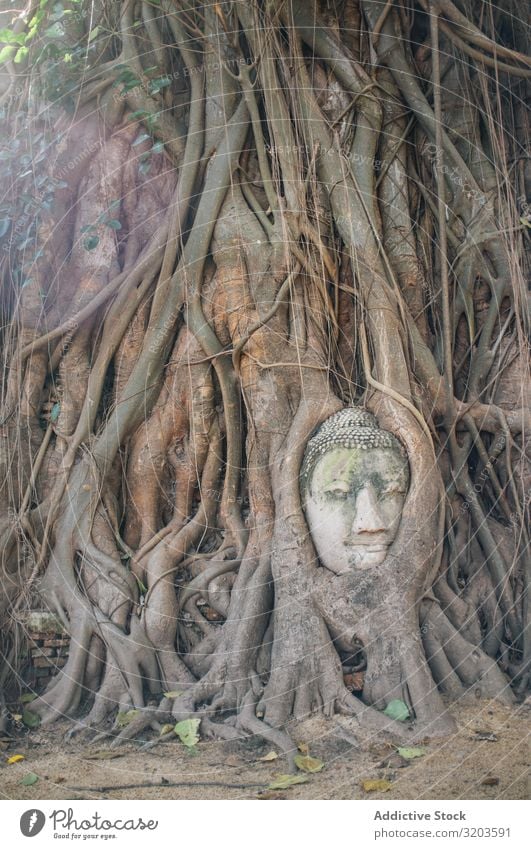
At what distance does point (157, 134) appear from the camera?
156 inches

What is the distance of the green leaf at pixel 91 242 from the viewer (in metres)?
3.79

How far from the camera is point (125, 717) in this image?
10.4 feet

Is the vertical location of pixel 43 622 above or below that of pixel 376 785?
above

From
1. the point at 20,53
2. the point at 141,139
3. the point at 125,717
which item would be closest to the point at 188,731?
the point at 125,717

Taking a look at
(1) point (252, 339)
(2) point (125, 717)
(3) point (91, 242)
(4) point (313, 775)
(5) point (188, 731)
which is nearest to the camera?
(4) point (313, 775)

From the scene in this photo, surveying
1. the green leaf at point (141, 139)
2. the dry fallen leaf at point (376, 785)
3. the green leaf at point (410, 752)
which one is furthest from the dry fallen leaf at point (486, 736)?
the green leaf at point (141, 139)

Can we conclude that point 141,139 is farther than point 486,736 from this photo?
Yes

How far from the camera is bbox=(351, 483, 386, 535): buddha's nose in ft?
10.2

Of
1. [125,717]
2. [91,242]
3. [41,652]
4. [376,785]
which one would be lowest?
[376,785]

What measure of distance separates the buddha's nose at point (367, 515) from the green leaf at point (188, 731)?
0.94 m

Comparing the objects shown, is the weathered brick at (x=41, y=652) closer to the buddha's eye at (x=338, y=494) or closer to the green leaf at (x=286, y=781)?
the green leaf at (x=286, y=781)

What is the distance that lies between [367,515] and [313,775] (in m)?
0.95

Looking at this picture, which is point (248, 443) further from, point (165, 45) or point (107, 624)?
point (165, 45)

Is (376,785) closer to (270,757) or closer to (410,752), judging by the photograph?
(410,752)
